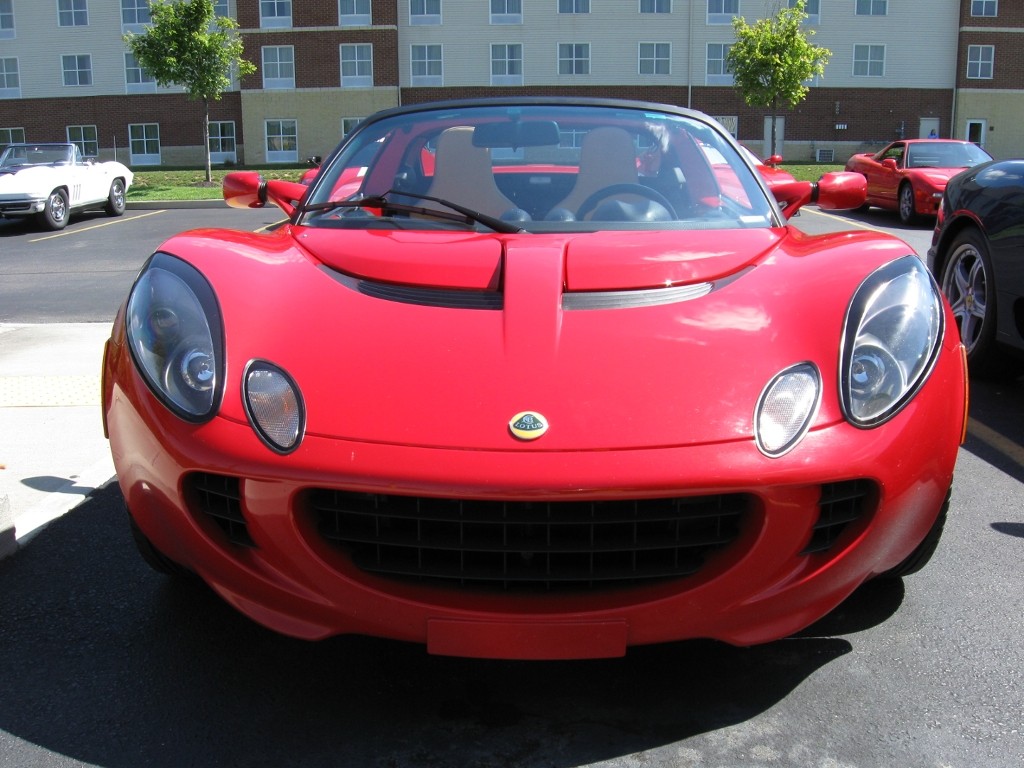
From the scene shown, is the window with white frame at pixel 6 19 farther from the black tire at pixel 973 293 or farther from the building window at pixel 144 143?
the black tire at pixel 973 293

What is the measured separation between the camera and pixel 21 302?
8.73 meters

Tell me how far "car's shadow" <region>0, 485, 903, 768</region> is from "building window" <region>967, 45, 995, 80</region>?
46437 millimetres

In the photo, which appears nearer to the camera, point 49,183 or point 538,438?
point 538,438

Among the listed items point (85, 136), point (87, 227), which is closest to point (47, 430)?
point (87, 227)

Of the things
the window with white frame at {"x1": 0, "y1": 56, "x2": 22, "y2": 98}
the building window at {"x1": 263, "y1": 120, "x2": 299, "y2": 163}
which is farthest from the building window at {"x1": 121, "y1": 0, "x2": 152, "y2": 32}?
the building window at {"x1": 263, "y1": 120, "x2": 299, "y2": 163}

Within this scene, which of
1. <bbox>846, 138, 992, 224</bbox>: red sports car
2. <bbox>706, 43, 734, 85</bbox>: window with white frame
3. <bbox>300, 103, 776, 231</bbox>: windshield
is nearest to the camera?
<bbox>300, 103, 776, 231</bbox>: windshield

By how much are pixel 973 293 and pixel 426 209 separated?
329cm

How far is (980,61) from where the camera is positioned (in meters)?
43.2

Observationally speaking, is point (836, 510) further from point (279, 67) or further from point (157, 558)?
point (279, 67)

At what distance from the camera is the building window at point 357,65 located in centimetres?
4241

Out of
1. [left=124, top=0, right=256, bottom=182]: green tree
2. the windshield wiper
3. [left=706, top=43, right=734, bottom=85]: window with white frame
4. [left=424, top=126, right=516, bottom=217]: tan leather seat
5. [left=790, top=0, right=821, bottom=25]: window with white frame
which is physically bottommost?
the windshield wiper

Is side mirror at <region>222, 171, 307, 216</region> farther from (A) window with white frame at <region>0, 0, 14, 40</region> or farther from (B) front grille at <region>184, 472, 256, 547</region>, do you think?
(A) window with white frame at <region>0, 0, 14, 40</region>

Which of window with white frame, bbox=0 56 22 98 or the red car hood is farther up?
window with white frame, bbox=0 56 22 98

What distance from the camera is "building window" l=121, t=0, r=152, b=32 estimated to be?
42.7 m
